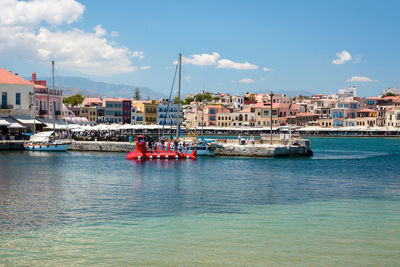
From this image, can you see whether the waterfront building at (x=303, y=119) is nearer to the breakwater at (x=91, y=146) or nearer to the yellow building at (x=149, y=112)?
the yellow building at (x=149, y=112)

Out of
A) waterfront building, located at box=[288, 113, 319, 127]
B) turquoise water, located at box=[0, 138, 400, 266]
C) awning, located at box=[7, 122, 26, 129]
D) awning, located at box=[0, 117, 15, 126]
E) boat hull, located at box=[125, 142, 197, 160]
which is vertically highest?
waterfront building, located at box=[288, 113, 319, 127]

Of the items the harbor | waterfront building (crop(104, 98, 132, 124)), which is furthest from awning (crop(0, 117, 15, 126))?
waterfront building (crop(104, 98, 132, 124))

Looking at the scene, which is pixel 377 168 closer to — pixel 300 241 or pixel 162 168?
pixel 162 168

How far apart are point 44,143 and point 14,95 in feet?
32.0

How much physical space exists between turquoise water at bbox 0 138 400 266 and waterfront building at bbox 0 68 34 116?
3044cm

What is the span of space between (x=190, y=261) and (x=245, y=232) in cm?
378

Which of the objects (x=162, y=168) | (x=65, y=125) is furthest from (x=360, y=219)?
(x=65, y=125)

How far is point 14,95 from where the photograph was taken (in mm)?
65562

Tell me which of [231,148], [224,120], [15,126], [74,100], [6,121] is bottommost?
[231,148]

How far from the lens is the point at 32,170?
39.0m

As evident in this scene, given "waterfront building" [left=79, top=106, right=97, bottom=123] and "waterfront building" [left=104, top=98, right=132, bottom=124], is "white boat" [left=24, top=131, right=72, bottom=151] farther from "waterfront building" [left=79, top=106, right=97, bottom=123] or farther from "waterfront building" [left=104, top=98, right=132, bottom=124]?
"waterfront building" [left=79, top=106, right=97, bottom=123]

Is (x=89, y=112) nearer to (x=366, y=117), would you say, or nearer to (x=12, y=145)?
(x=366, y=117)

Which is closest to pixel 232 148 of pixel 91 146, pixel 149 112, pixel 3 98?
pixel 91 146

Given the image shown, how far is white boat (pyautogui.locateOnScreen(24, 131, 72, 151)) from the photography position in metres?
59.9
